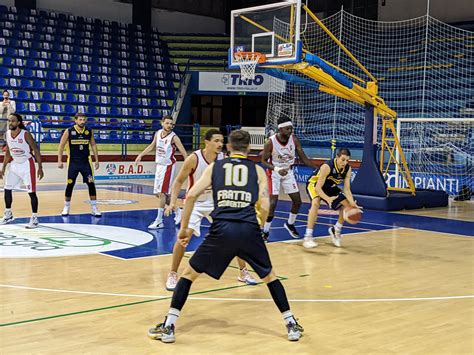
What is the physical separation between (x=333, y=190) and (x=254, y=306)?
3858mm

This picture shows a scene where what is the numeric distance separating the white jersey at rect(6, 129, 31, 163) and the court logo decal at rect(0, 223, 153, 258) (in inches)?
44.0

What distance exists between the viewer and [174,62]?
27.7m

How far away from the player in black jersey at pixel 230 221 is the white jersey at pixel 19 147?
5.97 metres

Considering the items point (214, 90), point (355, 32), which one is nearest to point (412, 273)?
point (355, 32)

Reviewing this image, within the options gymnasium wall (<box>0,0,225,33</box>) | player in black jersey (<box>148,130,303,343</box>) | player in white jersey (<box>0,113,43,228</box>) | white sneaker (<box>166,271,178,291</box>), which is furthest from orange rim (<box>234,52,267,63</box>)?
gymnasium wall (<box>0,0,225,33</box>)

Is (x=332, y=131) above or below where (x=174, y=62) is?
below

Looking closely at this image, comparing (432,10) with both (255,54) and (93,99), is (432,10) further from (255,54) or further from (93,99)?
(255,54)

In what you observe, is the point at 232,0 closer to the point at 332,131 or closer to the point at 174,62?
the point at 174,62

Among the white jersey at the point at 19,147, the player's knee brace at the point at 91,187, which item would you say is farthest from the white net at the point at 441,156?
the white jersey at the point at 19,147

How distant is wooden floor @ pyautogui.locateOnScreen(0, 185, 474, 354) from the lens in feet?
16.4

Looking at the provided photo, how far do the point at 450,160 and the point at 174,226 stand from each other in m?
9.73

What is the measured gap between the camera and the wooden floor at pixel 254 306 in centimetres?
499

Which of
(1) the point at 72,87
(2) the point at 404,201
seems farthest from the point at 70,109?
(2) the point at 404,201

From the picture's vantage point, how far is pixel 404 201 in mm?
14453
